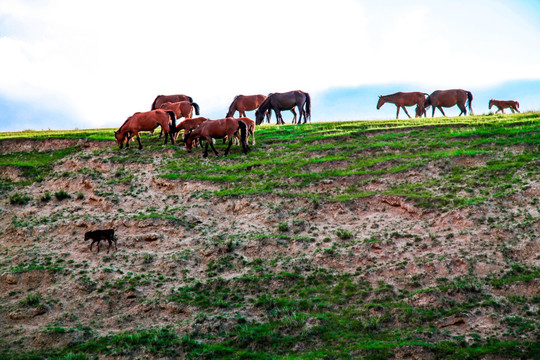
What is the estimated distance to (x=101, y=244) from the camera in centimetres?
1903

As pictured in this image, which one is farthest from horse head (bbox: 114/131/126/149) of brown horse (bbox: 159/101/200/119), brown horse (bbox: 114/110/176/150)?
brown horse (bbox: 159/101/200/119)

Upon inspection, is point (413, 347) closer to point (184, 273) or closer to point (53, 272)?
point (184, 273)

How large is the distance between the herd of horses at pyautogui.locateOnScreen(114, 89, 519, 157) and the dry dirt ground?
4.46m

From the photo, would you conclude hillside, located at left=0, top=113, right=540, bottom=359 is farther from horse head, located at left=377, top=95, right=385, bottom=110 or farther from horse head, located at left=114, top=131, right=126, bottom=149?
horse head, located at left=377, top=95, right=385, bottom=110

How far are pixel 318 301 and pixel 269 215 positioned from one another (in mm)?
5281

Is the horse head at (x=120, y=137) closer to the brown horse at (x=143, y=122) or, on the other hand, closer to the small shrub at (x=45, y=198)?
the brown horse at (x=143, y=122)

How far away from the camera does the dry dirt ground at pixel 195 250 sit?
1535cm

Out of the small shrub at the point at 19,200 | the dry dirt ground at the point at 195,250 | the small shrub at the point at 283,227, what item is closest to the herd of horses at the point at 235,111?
the dry dirt ground at the point at 195,250

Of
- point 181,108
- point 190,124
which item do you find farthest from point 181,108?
point 190,124

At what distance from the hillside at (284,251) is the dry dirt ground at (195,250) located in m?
0.06

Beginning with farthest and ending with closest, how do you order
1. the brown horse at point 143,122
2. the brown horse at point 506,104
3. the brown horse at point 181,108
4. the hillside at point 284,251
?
the brown horse at point 506,104
the brown horse at point 181,108
the brown horse at point 143,122
the hillside at point 284,251

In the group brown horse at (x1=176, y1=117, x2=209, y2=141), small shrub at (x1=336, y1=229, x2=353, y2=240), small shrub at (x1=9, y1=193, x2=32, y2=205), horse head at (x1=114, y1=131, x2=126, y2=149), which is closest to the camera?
small shrub at (x1=336, y1=229, x2=353, y2=240)

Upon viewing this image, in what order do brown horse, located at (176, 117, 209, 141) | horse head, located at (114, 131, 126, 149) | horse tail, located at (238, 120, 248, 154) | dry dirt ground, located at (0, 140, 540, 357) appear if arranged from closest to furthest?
dry dirt ground, located at (0, 140, 540, 357) → horse tail, located at (238, 120, 248, 154) → horse head, located at (114, 131, 126, 149) → brown horse, located at (176, 117, 209, 141)

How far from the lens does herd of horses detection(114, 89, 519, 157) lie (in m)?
25.9
